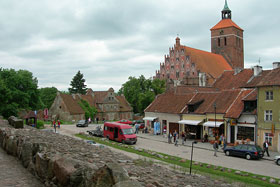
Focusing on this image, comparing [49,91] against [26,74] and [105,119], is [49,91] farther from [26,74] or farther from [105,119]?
[26,74]

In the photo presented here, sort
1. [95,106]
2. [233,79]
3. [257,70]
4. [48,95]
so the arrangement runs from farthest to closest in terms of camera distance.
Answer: [48,95], [95,106], [233,79], [257,70]

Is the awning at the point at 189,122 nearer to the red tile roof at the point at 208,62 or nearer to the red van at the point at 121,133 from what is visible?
the red van at the point at 121,133

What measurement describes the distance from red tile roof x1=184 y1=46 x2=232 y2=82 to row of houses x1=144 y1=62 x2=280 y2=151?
97.1 feet

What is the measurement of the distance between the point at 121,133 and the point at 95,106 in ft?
146

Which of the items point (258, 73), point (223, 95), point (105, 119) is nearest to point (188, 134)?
point (223, 95)

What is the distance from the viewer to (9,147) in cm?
995

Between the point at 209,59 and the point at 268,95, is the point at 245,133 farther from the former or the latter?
the point at 209,59

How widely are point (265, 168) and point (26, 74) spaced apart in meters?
44.0

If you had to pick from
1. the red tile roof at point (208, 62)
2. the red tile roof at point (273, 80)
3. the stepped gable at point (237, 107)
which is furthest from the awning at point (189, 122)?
the red tile roof at point (208, 62)

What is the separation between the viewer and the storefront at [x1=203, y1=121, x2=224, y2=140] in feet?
105

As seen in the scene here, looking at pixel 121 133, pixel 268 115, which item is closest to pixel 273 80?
pixel 268 115

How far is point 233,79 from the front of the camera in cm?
4766

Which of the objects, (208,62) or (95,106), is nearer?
(95,106)

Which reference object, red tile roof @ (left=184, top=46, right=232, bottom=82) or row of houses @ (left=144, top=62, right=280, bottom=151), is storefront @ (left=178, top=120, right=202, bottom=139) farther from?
red tile roof @ (left=184, top=46, right=232, bottom=82)
